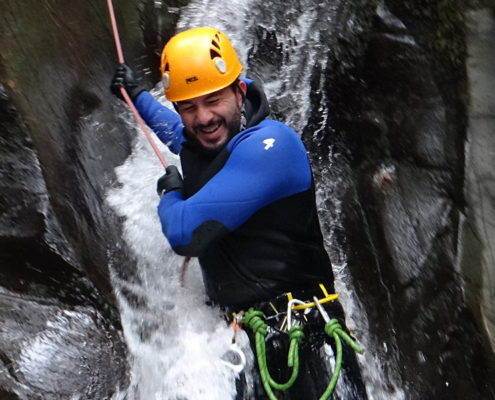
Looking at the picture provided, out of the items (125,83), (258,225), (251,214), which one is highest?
(251,214)

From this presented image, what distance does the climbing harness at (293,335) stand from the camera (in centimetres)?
277

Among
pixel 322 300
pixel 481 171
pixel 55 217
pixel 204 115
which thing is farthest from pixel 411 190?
pixel 55 217

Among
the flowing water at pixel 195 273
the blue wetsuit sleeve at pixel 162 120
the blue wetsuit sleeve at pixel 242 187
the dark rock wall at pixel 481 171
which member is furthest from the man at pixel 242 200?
the dark rock wall at pixel 481 171

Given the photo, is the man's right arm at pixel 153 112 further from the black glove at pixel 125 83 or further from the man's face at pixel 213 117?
the man's face at pixel 213 117

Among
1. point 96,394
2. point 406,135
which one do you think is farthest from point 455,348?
point 96,394

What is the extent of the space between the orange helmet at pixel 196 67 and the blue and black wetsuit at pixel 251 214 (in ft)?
0.71

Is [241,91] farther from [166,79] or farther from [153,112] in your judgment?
[153,112]

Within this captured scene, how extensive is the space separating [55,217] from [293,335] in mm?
1453

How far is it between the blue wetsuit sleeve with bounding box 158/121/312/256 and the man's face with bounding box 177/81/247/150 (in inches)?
5.9

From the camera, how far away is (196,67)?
9.77 ft

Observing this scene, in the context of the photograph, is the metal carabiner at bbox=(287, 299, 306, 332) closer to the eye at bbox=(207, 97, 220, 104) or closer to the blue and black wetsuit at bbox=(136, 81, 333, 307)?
the blue and black wetsuit at bbox=(136, 81, 333, 307)

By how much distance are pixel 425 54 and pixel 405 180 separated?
0.79 m

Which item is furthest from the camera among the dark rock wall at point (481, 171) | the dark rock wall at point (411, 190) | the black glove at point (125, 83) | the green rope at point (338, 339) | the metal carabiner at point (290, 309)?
the black glove at point (125, 83)

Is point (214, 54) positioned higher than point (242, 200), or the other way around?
point (214, 54)
